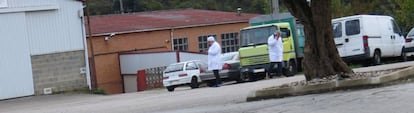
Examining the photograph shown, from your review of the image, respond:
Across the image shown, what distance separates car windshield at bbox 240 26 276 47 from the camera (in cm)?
2848

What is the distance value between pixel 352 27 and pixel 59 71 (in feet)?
38.4

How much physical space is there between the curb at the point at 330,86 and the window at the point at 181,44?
33.0m

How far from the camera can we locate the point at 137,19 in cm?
4991

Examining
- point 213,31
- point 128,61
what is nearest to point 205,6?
point 213,31

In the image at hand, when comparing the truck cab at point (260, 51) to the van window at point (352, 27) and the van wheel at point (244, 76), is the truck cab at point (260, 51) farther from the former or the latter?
the van window at point (352, 27)

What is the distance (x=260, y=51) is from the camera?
28109 millimetres

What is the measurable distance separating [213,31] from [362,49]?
81.3ft

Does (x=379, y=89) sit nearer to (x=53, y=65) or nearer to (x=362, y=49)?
(x=362, y=49)

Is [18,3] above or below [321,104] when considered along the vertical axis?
above

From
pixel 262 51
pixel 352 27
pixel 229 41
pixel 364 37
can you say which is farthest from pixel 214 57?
pixel 229 41

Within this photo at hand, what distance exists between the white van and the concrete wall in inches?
420

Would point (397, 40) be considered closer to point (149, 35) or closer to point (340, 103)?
point (340, 103)

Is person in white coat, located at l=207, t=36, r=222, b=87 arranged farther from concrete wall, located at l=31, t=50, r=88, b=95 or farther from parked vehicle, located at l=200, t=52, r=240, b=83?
concrete wall, located at l=31, t=50, r=88, b=95

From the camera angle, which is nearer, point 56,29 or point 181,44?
point 56,29
